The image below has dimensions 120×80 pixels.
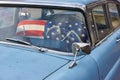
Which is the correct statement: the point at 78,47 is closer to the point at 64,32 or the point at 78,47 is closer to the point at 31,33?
the point at 64,32

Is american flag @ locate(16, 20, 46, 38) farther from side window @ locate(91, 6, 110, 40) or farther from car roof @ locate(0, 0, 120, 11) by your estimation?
side window @ locate(91, 6, 110, 40)

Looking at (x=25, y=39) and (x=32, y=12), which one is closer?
(x=25, y=39)

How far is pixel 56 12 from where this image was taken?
327 cm

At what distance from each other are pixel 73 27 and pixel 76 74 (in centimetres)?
70

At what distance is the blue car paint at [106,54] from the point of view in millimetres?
3150

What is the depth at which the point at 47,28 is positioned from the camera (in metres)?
3.22

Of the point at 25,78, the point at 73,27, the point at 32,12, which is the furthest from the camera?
the point at 32,12

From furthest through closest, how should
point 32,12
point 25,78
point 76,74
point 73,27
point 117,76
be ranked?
point 117,76 → point 32,12 → point 73,27 → point 76,74 → point 25,78

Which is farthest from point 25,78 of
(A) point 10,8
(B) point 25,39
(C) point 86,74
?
(A) point 10,8

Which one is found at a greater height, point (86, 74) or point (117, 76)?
point (86, 74)

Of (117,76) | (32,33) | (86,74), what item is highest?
(32,33)

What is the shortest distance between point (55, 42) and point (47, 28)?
239 millimetres

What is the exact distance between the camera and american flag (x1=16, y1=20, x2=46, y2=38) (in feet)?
10.5

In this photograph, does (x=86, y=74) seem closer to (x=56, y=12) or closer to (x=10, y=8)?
(x=56, y=12)
